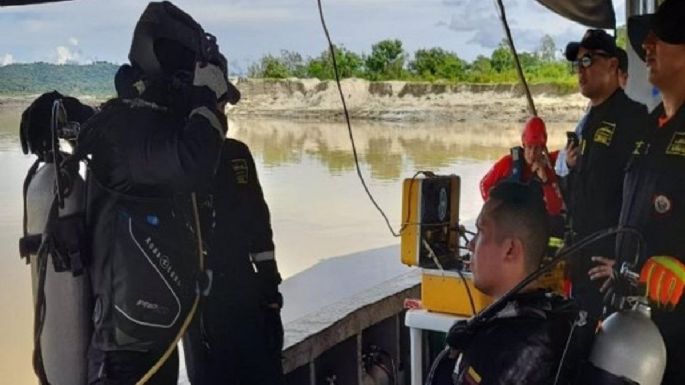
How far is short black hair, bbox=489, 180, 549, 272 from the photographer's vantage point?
164 centimetres

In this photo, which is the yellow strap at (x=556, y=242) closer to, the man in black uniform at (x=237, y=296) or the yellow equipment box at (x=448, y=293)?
the yellow equipment box at (x=448, y=293)

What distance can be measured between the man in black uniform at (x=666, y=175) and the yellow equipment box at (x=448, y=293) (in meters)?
0.62

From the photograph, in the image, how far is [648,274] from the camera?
5.69ft

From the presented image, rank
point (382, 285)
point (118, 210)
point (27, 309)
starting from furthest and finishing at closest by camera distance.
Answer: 1. point (27, 309)
2. point (382, 285)
3. point (118, 210)

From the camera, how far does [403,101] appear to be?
2436cm

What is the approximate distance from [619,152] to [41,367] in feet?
6.49

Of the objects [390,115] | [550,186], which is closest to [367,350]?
[550,186]

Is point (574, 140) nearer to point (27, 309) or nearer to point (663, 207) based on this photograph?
point (663, 207)

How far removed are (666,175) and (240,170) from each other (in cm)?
130

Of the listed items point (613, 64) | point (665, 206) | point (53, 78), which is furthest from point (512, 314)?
point (53, 78)

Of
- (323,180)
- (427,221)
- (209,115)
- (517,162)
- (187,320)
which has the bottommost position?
(323,180)

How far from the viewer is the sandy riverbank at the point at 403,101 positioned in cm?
1944

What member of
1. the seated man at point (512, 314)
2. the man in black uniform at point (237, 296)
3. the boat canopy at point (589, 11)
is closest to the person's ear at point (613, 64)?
the man in black uniform at point (237, 296)

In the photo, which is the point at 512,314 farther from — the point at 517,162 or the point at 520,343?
the point at 517,162
